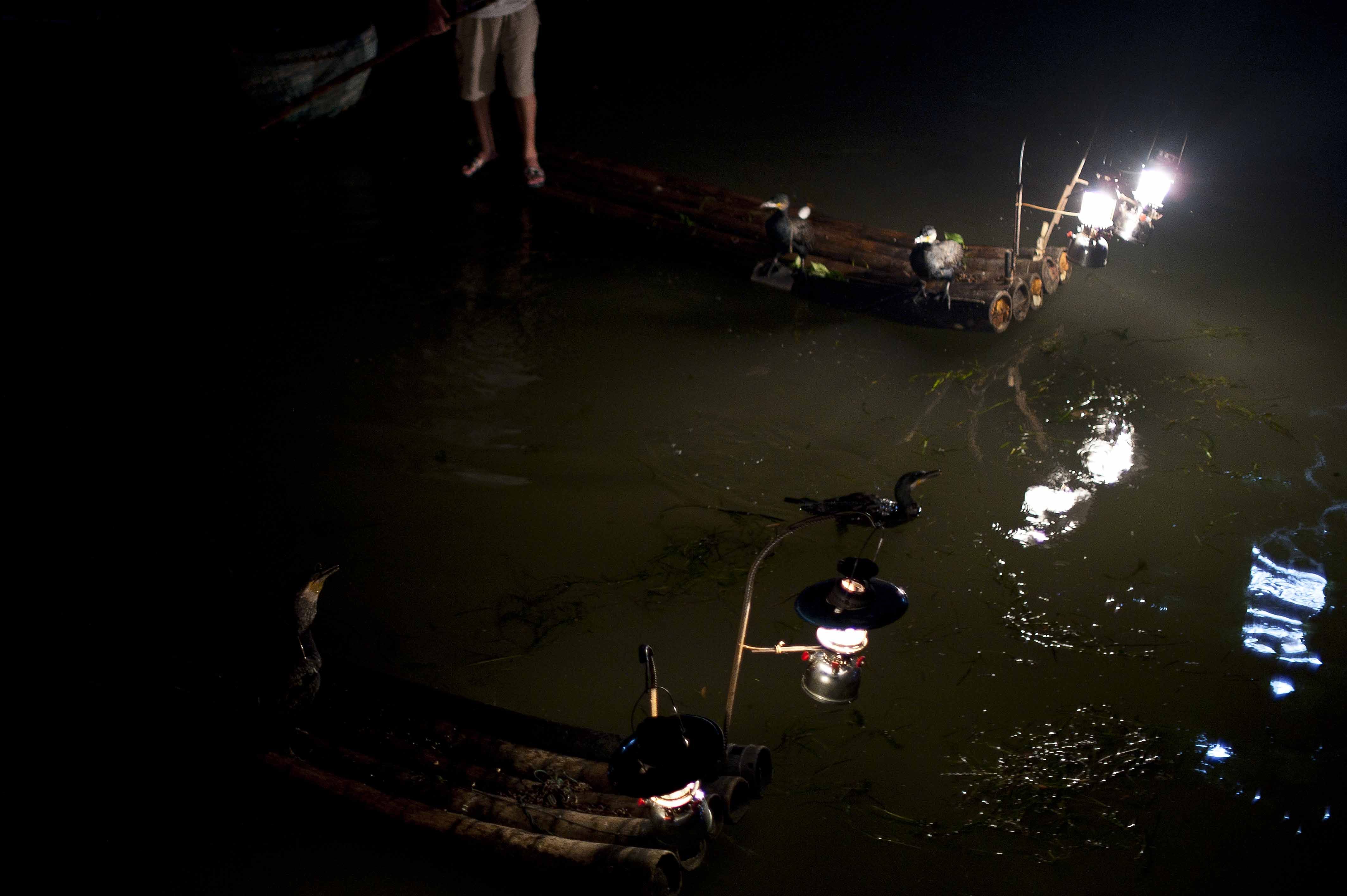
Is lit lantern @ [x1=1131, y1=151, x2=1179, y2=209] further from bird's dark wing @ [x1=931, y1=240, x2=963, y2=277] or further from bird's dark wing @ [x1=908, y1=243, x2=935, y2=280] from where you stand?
bird's dark wing @ [x1=908, y1=243, x2=935, y2=280]

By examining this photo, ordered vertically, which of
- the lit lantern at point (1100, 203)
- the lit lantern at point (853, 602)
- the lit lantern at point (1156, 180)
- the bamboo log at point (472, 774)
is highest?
the lit lantern at point (1156, 180)

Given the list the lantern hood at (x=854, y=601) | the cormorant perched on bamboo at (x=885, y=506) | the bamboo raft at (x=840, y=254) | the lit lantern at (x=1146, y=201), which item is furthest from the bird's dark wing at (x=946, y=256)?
the lantern hood at (x=854, y=601)

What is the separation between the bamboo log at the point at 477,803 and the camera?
3.23 m

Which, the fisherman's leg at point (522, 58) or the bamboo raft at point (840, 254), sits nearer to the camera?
the bamboo raft at point (840, 254)

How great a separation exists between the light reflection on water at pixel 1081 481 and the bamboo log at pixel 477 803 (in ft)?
10.2

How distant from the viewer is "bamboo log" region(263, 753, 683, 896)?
3.01 meters

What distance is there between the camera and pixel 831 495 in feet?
18.1

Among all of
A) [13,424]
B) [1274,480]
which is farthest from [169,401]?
[1274,480]

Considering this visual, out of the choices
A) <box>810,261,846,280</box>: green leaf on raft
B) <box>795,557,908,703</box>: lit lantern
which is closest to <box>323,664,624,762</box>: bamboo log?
<box>795,557,908,703</box>: lit lantern

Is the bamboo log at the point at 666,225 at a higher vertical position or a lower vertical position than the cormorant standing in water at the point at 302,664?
higher

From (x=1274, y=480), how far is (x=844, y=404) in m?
2.84

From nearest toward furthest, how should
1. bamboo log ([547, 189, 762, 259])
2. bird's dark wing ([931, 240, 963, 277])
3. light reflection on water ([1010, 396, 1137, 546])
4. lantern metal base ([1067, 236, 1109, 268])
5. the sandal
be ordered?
1. light reflection on water ([1010, 396, 1137, 546])
2. lantern metal base ([1067, 236, 1109, 268])
3. bird's dark wing ([931, 240, 963, 277])
4. bamboo log ([547, 189, 762, 259])
5. the sandal

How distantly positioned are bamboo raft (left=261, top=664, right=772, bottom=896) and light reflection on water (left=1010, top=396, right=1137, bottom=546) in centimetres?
268

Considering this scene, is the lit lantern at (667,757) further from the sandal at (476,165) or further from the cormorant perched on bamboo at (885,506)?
the sandal at (476,165)
